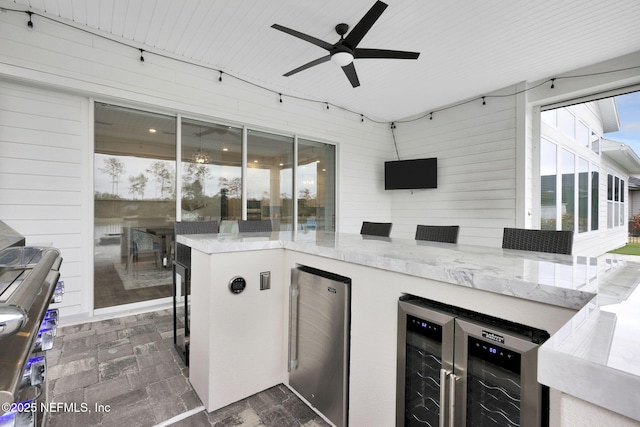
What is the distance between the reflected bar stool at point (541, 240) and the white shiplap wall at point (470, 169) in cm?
234

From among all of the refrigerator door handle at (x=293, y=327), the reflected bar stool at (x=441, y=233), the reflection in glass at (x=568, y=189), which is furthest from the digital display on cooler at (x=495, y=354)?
the reflection in glass at (x=568, y=189)

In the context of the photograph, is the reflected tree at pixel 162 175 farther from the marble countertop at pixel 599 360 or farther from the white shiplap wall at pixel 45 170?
the marble countertop at pixel 599 360

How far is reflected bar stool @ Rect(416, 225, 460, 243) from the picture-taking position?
108 inches

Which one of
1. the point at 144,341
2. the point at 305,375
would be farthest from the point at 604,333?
the point at 144,341

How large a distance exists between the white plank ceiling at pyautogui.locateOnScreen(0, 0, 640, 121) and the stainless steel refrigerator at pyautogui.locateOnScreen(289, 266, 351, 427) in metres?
2.50

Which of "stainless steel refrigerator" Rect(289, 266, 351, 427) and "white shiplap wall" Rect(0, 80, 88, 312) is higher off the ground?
"white shiplap wall" Rect(0, 80, 88, 312)

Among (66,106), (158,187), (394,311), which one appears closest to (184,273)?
(394,311)

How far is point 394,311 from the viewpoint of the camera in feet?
4.45

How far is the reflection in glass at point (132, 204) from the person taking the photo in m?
3.37

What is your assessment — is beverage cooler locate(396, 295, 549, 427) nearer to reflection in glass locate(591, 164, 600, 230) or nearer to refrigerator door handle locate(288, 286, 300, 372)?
refrigerator door handle locate(288, 286, 300, 372)

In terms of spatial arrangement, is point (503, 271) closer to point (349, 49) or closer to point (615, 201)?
point (349, 49)

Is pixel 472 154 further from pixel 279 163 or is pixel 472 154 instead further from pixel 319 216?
pixel 279 163

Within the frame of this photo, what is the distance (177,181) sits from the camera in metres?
3.79

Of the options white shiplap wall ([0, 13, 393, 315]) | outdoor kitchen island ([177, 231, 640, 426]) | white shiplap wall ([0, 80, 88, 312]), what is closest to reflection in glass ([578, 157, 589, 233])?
outdoor kitchen island ([177, 231, 640, 426])
